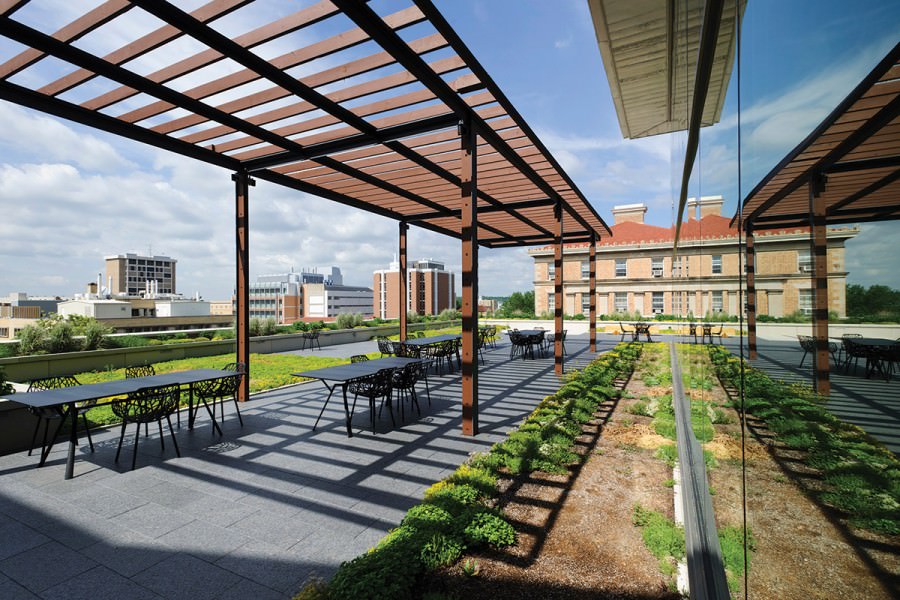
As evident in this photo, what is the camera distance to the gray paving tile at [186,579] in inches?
111

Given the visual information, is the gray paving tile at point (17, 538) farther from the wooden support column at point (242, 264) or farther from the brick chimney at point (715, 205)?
the brick chimney at point (715, 205)

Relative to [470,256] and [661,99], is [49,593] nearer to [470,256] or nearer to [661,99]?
[470,256]

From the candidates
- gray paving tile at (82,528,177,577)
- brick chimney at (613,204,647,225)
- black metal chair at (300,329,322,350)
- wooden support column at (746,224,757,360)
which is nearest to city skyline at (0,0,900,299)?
wooden support column at (746,224,757,360)

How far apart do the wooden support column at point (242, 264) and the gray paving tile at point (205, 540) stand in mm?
4625

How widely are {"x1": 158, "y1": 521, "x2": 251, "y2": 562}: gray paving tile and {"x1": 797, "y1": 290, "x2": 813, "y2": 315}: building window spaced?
384 cm

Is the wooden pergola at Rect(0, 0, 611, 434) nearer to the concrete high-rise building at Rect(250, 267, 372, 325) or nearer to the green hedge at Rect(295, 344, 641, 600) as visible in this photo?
the green hedge at Rect(295, 344, 641, 600)

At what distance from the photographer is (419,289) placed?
102375 mm

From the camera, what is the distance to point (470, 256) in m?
6.41

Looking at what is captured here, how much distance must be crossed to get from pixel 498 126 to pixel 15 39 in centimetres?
542

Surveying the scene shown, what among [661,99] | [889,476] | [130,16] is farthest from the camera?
[661,99]

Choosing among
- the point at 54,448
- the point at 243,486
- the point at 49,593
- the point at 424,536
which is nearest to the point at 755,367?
the point at 424,536

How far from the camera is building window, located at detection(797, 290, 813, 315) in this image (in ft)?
1.93

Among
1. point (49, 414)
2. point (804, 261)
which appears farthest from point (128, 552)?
point (804, 261)

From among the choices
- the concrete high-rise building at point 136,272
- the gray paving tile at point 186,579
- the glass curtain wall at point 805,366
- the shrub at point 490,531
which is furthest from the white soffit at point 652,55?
the concrete high-rise building at point 136,272
